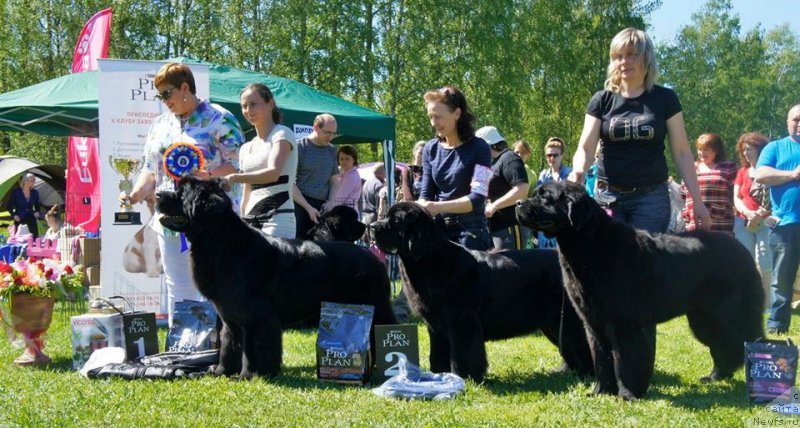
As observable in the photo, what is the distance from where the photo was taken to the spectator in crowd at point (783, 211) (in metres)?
6.61

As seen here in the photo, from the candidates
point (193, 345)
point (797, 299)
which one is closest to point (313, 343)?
point (193, 345)

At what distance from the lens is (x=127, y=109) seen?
7559 mm

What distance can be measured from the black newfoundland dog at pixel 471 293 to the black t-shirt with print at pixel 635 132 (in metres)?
0.77

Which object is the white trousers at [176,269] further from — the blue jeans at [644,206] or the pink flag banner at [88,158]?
the pink flag banner at [88,158]

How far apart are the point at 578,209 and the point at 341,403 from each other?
1.64 metres

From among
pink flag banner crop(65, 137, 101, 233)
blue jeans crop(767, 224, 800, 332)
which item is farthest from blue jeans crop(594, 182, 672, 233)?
pink flag banner crop(65, 137, 101, 233)

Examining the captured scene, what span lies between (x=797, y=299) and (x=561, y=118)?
25.4m

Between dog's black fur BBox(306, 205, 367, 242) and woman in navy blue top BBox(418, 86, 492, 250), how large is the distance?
2.56 ft

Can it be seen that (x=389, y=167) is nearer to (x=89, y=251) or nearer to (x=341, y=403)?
(x=89, y=251)

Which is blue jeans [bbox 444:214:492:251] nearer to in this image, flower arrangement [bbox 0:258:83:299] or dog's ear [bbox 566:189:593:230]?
dog's ear [bbox 566:189:593:230]

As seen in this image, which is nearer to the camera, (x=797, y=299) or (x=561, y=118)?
(x=797, y=299)

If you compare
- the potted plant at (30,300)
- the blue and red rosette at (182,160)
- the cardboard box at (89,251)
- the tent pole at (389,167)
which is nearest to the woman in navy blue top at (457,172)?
the blue and red rosette at (182,160)

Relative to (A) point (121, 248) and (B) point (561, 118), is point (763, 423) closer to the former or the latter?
(A) point (121, 248)

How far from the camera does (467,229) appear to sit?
483 centimetres
